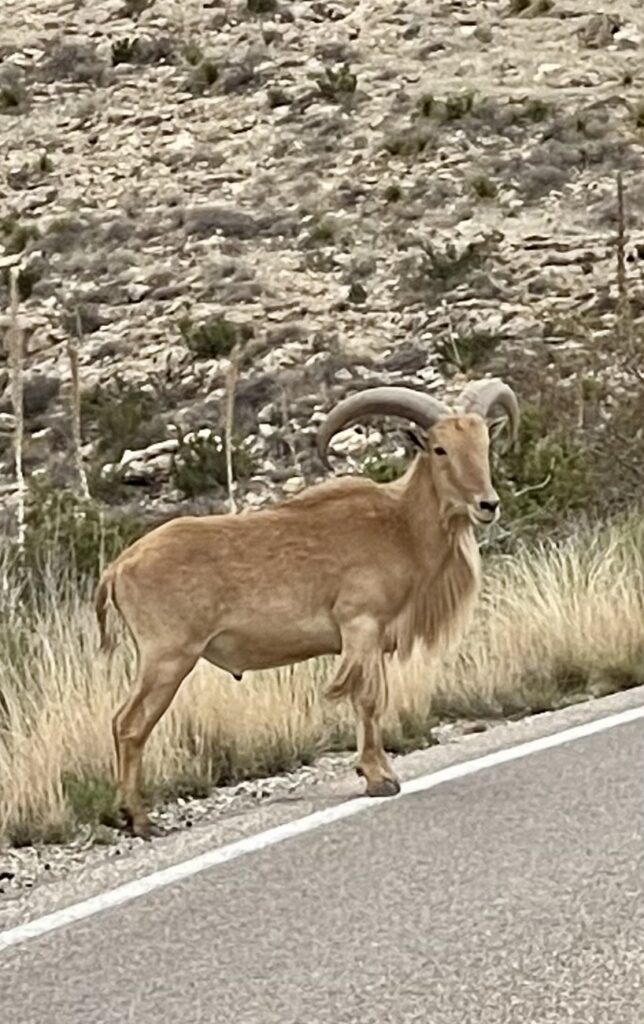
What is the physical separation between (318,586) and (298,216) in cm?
2930

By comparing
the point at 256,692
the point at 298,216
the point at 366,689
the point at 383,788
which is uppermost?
the point at 366,689

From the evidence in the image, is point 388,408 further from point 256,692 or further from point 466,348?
point 466,348

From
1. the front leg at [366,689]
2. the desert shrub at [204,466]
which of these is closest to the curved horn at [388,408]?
the front leg at [366,689]

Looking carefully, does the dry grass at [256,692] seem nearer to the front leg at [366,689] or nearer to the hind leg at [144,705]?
the hind leg at [144,705]

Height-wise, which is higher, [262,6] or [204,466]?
[262,6]

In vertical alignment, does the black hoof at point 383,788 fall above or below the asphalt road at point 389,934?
below

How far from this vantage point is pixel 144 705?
8.16 meters

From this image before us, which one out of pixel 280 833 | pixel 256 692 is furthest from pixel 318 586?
pixel 256 692

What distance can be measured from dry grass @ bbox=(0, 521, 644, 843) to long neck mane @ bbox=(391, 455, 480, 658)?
0.62 metres

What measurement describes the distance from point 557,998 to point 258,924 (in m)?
1.21

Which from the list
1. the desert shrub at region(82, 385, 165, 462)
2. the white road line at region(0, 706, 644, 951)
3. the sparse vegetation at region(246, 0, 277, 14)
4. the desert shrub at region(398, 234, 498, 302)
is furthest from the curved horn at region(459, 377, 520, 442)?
the sparse vegetation at region(246, 0, 277, 14)

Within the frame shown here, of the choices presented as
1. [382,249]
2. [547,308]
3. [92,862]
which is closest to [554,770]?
[92,862]

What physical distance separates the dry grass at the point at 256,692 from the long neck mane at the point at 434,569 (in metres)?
0.62

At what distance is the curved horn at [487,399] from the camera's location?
8953 millimetres
